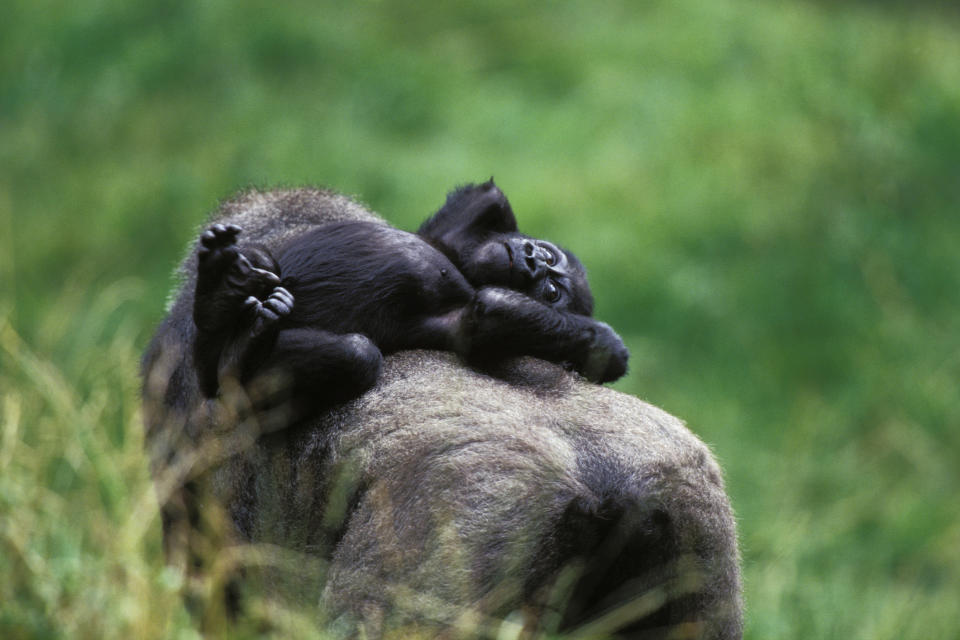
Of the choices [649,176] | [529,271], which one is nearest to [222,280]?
[529,271]

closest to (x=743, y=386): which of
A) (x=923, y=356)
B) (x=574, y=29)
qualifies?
(x=923, y=356)

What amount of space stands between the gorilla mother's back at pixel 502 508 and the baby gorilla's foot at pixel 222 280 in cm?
33

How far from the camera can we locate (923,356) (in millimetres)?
7004

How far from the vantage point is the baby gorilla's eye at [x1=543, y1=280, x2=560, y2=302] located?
334 cm

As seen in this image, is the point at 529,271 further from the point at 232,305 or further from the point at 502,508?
the point at 502,508

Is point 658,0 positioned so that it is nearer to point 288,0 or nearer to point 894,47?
point 894,47

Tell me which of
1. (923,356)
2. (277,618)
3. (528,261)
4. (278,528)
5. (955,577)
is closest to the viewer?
(277,618)

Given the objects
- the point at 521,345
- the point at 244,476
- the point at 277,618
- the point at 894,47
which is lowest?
the point at 277,618

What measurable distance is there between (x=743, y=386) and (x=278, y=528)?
4.43 metres

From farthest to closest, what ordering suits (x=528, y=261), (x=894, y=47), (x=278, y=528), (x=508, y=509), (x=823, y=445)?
(x=894, y=47) < (x=823, y=445) < (x=528, y=261) < (x=278, y=528) < (x=508, y=509)

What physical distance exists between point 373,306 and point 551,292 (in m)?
0.58

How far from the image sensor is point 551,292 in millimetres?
3355

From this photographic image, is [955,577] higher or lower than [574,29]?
lower

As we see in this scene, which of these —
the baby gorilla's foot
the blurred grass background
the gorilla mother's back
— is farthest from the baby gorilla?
the blurred grass background
